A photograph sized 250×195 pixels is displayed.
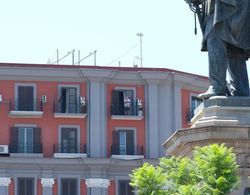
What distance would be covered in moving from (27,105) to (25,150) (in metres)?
3.43

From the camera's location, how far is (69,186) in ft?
242

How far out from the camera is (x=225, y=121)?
51.2 ft

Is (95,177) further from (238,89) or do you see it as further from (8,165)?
(238,89)

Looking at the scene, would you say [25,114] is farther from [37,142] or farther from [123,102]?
[123,102]

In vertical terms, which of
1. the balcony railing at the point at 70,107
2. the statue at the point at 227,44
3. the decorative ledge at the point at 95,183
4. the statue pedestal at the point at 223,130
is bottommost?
the decorative ledge at the point at 95,183

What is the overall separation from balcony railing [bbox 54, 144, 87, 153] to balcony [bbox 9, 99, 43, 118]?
8.61ft

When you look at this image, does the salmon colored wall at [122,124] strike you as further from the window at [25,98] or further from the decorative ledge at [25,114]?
the window at [25,98]

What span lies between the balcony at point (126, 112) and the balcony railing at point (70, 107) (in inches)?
→ 80.4

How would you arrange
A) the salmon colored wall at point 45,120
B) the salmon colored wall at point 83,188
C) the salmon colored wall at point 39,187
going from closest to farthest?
the salmon colored wall at point 39,187 → the salmon colored wall at point 83,188 → the salmon colored wall at point 45,120

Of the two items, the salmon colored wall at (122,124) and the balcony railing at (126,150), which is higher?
the salmon colored wall at (122,124)

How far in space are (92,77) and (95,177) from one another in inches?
285

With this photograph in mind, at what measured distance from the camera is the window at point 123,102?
75812mm

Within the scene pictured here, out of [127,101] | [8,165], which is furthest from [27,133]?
[127,101]

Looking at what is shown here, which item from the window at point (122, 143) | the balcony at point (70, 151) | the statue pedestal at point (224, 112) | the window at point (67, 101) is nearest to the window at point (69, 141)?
the balcony at point (70, 151)
